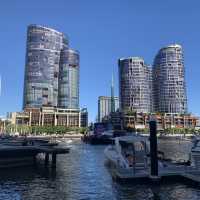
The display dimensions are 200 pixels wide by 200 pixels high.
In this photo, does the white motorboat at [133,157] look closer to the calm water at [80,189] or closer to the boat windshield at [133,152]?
the boat windshield at [133,152]

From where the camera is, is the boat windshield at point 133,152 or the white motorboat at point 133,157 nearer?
the white motorboat at point 133,157

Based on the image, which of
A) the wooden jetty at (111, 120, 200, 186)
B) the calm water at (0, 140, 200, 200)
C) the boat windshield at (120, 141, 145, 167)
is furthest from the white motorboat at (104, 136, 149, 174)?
the calm water at (0, 140, 200, 200)

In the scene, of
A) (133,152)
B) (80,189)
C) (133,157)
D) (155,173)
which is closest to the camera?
(80,189)

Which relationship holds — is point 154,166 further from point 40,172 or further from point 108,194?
point 40,172

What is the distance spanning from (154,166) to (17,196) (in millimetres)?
16016

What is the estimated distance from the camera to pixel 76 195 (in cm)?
3491

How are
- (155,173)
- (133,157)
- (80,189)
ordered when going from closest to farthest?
1. (80,189)
2. (155,173)
3. (133,157)

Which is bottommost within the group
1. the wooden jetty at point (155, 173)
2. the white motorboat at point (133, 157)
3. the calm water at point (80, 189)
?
the calm water at point (80, 189)

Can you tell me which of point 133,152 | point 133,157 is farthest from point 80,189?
point 133,152

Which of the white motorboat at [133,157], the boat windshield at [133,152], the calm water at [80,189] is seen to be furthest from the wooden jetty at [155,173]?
the boat windshield at [133,152]

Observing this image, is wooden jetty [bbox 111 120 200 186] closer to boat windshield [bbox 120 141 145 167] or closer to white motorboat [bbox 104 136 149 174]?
white motorboat [bbox 104 136 149 174]

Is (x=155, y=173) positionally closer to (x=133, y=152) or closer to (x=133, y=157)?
(x=133, y=157)

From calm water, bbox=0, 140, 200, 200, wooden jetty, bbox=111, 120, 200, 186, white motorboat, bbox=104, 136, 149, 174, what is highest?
white motorboat, bbox=104, 136, 149, 174

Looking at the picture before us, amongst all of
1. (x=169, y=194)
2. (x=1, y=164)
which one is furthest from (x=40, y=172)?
(x=169, y=194)
